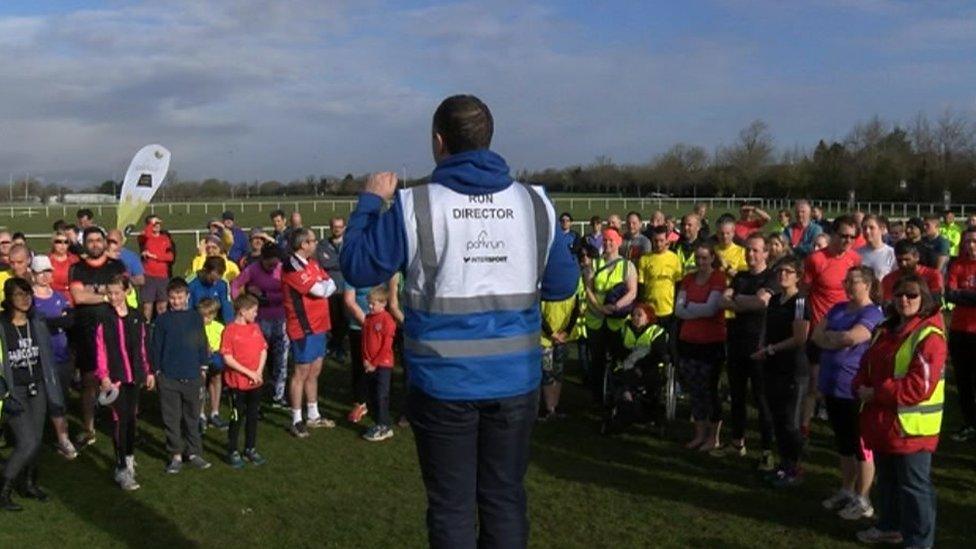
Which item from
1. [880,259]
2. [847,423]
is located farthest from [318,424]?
[880,259]

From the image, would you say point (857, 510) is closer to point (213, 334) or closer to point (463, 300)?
point (463, 300)

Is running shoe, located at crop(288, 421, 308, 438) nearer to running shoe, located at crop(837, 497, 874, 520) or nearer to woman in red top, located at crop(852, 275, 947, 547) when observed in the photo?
running shoe, located at crop(837, 497, 874, 520)

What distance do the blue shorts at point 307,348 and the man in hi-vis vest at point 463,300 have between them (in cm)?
591

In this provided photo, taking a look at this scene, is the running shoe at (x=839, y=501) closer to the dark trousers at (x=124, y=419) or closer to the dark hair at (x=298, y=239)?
the dark hair at (x=298, y=239)

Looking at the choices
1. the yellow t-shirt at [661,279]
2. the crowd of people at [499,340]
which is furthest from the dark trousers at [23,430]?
the yellow t-shirt at [661,279]

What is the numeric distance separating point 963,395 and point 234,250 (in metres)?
11.5

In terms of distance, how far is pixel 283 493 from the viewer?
6.98 m

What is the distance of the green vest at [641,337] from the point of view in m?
8.68

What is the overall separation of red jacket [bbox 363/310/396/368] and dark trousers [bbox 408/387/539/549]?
5745mm

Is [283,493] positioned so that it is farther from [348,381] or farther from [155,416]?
[348,381]

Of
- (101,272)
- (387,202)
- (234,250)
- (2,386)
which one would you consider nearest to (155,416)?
(101,272)

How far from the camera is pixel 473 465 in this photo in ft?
10.5

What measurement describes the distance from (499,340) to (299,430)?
6.05 metres

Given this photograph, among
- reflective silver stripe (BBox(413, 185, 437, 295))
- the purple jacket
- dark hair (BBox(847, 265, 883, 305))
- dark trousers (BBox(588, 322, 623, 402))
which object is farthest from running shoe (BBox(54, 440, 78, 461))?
dark hair (BBox(847, 265, 883, 305))
